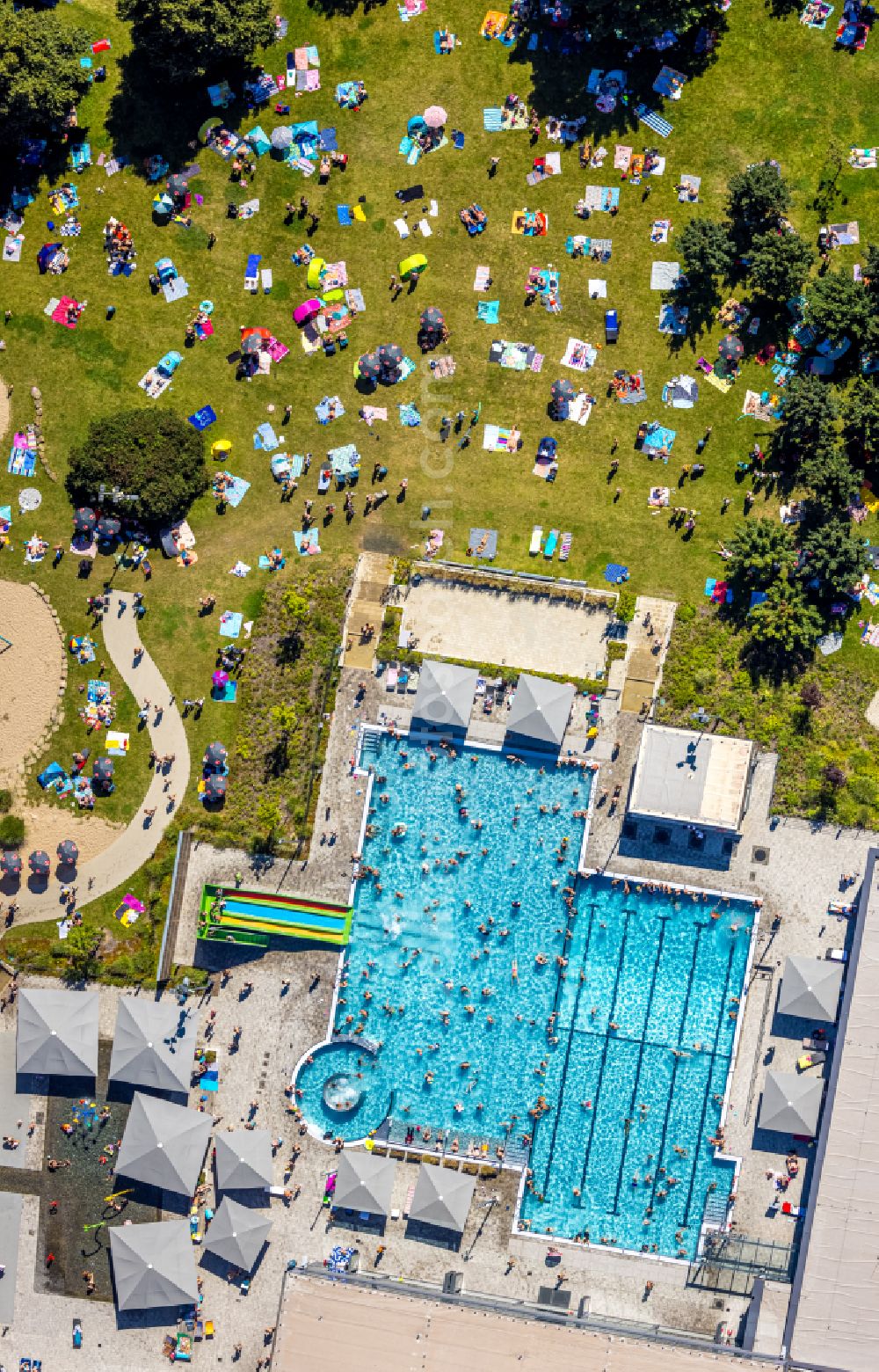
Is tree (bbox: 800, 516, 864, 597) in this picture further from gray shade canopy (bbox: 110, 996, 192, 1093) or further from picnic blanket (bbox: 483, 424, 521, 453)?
gray shade canopy (bbox: 110, 996, 192, 1093)

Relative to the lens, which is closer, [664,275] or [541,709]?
[541,709]

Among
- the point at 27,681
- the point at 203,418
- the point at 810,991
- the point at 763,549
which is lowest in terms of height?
the point at 810,991

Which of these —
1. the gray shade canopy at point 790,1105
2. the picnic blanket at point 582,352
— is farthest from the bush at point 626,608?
the gray shade canopy at point 790,1105

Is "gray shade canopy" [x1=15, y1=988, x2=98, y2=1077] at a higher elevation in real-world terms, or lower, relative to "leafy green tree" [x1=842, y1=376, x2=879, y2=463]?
lower

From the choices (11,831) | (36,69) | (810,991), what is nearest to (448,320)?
(36,69)

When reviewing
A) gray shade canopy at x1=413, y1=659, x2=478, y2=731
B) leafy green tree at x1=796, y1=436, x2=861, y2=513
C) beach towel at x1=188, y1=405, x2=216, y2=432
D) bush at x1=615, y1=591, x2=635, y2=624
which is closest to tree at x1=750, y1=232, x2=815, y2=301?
leafy green tree at x1=796, y1=436, x2=861, y2=513

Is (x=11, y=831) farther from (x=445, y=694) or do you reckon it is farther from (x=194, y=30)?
(x=194, y=30)
